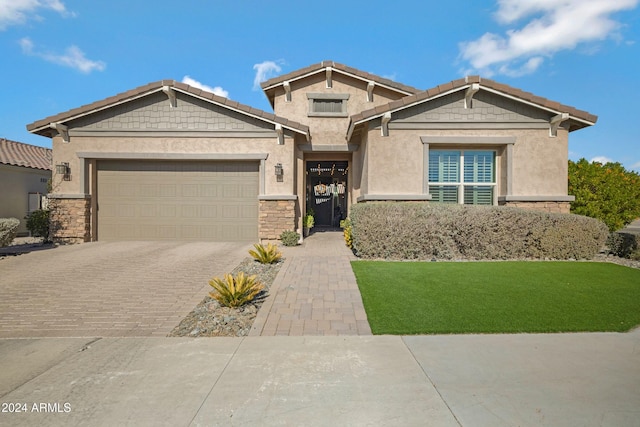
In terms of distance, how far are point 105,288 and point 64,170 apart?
8080 millimetres

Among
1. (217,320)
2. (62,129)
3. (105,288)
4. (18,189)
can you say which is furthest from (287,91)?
(18,189)

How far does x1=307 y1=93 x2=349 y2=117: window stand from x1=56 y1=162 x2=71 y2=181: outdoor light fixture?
9653 millimetres

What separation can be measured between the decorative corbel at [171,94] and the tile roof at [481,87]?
7.01 meters

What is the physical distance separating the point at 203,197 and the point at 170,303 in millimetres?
7239

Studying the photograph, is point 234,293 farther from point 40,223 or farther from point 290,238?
point 40,223

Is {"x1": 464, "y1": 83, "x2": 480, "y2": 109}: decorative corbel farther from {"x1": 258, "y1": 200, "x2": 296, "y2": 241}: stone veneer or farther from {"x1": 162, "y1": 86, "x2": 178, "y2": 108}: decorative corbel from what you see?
{"x1": 162, "y1": 86, "x2": 178, "y2": 108}: decorative corbel

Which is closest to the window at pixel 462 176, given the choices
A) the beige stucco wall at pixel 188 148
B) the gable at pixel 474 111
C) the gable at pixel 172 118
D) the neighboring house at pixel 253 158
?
the neighboring house at pixel 253 158

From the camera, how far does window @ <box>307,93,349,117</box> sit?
45.8ft

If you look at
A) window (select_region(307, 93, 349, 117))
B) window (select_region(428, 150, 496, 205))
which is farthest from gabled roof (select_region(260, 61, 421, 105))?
window (select_region(428, 150, 496, 205))

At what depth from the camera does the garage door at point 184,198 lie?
38.8 feet

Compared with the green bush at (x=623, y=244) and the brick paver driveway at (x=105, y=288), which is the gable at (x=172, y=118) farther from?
the green bush at (x=623, y=244)

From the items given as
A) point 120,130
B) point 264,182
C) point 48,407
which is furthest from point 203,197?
point 48,407

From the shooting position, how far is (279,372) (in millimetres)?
3084

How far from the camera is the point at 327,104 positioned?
46.4 ft
